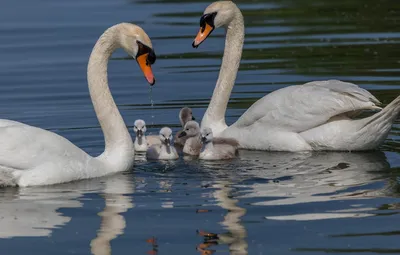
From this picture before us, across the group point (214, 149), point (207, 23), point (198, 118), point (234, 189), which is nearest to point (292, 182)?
point (234, 189)

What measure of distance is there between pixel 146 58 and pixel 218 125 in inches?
109

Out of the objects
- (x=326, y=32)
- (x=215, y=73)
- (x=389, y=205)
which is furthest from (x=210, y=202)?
(x=326, y=32)

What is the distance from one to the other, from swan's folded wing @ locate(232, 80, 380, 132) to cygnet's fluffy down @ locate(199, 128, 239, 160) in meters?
0.53

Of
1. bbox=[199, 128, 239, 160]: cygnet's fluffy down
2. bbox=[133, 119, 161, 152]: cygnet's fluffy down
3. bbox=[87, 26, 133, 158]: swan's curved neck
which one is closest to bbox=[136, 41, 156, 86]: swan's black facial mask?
bbox=[87, 26, 133, 158]: swan's curved neck

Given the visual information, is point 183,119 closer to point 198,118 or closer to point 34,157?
point 198,118

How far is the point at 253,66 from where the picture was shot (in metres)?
19.0

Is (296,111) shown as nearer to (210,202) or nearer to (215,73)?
(210,202)

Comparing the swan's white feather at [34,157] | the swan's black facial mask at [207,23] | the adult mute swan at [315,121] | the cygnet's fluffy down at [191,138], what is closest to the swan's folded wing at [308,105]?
the adult mute swan at [315,121]

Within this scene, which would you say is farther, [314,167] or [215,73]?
[215,73]

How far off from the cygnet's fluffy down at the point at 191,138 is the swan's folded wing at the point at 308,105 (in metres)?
0.65

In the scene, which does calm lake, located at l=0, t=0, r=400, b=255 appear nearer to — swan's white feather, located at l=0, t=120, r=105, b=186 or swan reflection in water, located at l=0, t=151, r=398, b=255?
swan reflection in water, located at l=0, t=151, r=398, b=255

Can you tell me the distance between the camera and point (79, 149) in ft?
40.3

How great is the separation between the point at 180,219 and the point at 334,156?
11.4 ft

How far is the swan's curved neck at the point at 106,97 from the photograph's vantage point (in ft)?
41.7
